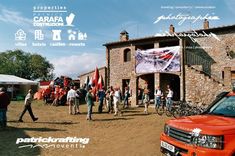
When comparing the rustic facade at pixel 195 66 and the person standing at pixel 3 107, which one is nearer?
the person standing at pixel 3 107

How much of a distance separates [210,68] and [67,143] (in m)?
16.7

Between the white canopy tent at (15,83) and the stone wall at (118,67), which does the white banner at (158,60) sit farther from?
the white canopy tent at (15,83)

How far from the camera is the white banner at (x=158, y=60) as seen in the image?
2472 cm

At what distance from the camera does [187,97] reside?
953 inches

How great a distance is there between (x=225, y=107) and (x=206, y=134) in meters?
1.74

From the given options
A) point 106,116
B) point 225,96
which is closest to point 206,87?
point 106,116

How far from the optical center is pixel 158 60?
2580 cm

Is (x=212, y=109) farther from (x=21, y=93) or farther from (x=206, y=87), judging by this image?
(x=21, y=93)

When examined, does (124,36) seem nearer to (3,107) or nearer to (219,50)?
(219,50)

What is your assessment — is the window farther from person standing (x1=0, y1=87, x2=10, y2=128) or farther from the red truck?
the red truck

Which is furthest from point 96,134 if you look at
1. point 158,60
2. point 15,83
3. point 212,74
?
point 15,83

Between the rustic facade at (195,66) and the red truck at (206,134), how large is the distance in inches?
637

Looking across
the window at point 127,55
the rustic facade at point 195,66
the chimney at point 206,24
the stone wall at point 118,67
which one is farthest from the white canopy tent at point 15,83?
the chimney at point 206,24

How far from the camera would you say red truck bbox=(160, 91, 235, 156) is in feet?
18.6
